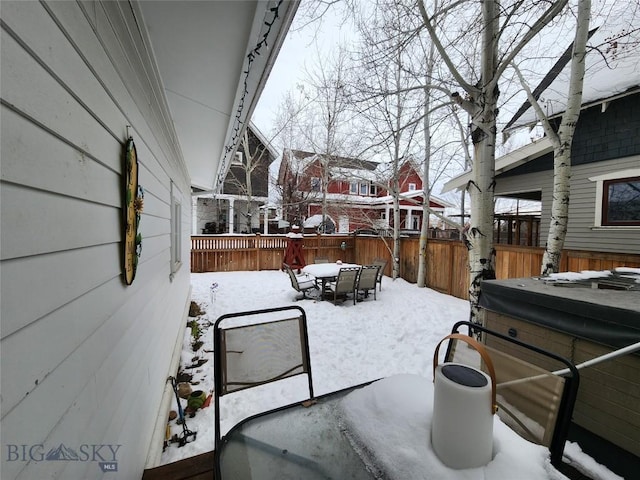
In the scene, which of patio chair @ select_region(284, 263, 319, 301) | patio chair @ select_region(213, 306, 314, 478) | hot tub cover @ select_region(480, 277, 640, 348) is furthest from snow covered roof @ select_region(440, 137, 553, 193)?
patio chair @ select_region(213, 306, 314, 478)

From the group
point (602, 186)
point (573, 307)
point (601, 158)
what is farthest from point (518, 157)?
point (573, 307)

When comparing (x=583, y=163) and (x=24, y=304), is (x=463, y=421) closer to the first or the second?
(x=24, y=304)

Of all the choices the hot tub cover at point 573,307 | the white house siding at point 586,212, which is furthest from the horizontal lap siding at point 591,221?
the hot tub cover at point 573,307

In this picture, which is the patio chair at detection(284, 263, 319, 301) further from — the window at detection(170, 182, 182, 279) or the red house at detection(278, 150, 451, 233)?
the red house at detection(278, 150, 451, 233)

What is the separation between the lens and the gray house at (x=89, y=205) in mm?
652

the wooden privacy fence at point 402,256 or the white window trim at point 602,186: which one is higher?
the white window trim at point 602,186

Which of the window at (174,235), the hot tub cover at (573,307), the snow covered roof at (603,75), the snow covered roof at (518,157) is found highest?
the snow covered roof at (603,75)

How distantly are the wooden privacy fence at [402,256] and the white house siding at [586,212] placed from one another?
168 centimetres

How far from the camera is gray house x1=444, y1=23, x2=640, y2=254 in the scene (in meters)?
5.56

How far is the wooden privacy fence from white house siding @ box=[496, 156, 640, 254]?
1.68m

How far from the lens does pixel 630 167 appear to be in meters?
5.63

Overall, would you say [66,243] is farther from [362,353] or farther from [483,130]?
[483,130]

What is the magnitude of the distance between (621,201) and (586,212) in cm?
61

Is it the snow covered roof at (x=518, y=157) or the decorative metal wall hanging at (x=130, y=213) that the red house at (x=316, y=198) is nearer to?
the snow covered roof at (x=518, y=157)
